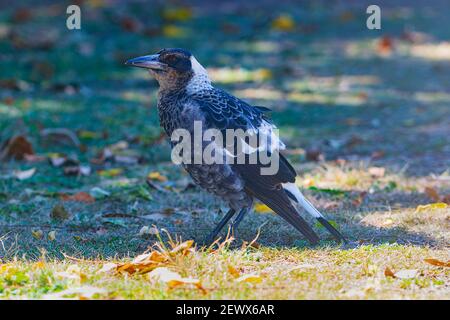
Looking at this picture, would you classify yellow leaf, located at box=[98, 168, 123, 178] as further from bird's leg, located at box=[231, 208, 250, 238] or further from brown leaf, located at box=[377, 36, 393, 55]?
brown leaf, located at box=[377, 36, 393, 55]

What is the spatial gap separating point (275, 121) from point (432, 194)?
2880 millimetres

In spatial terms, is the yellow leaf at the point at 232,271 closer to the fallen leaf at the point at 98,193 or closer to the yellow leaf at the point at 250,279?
the yellow leaf at the point at 250,279

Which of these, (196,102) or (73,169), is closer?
(196,102)

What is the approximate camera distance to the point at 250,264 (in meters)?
4.77

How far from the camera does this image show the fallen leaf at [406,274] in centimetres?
443

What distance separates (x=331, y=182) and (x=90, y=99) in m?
3.76

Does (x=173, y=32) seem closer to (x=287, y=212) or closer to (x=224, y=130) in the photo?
(x=224, y=130)

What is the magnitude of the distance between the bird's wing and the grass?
0.18 m

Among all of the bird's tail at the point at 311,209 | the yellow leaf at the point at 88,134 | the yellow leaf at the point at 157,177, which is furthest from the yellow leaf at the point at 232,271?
the yellow leaf at the point at 88,134

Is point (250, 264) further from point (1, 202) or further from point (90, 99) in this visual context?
point (90, 99)

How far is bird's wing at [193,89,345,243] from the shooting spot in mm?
5211

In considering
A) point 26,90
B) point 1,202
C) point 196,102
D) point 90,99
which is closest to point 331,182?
point 196,102

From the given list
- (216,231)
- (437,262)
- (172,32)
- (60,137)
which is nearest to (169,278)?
(216,231)

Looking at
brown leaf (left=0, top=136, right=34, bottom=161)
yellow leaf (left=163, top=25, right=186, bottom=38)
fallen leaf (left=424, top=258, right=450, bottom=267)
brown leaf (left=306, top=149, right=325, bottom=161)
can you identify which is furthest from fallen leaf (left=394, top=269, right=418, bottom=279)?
yellow leaf (left=163, top=25, right=186, bottom=38)
